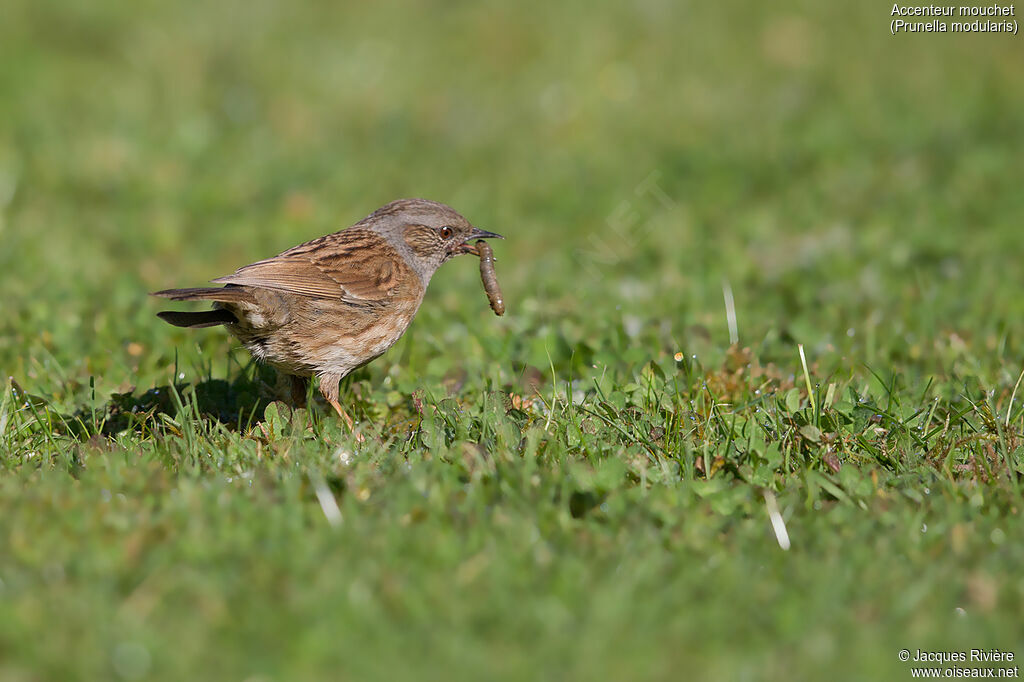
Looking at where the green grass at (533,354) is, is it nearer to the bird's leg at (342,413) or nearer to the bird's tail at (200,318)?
the bird's leg at (342,413)

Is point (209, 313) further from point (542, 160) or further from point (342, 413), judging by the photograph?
point (542, 160)

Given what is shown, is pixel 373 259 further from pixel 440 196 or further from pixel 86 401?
pixel 440 196

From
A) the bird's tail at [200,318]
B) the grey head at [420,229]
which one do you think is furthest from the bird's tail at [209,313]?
the grey head at [420,229]

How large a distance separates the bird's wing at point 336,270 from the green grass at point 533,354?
1.93ft

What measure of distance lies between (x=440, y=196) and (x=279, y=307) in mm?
4903

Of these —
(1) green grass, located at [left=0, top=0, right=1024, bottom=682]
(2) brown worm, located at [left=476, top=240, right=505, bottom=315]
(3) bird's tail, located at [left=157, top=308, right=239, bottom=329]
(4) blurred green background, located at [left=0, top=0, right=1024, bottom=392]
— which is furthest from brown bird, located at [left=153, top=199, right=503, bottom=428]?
(4) blurred green background, located at [left=0, top=0, right=1024, bottom=392]

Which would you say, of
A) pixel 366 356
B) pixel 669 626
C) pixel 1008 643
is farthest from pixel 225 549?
pixel 1008 643

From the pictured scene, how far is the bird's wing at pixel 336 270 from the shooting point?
5562 mm

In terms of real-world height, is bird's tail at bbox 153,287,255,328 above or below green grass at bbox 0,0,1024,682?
above

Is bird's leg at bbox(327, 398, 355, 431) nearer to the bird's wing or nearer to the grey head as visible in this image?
the bird's wing

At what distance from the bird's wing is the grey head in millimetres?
79

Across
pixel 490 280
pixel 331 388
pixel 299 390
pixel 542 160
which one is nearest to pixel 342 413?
pixel 331 388

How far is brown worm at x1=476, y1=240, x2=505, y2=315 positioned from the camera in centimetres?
611

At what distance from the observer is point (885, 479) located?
→ 495cm
